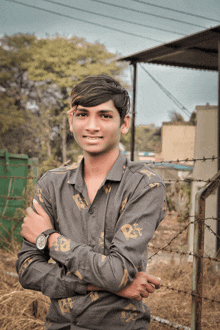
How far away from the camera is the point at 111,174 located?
5.20ft

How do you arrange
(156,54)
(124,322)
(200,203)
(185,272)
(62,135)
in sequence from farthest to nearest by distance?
(62,135) → (156,54) → (185,272) → (200,203) → (124,322)

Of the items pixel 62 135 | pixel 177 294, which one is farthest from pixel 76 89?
pixel 62 135

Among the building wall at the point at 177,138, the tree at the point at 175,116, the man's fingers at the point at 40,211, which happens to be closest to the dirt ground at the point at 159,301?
the man's fingers at the point at 40,211

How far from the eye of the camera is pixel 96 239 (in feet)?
4.97

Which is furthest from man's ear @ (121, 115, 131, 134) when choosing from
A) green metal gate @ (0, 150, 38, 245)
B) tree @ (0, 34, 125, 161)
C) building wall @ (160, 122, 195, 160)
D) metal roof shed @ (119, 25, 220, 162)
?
tree @ (0, 34, 125, 161)

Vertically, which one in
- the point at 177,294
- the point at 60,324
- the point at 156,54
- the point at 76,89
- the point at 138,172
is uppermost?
the point at 156,54

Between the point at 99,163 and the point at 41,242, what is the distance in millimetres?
448

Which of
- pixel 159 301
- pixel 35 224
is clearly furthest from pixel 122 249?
pixel 159 301

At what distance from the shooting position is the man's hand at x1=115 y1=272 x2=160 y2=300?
1.42 m

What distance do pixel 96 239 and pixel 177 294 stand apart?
114 inches

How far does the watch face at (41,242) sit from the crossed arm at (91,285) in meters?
0.02

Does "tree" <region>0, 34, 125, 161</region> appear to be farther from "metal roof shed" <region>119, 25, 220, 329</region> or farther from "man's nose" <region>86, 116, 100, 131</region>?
"man's nose" <region>86, 116, 100, 131</region>

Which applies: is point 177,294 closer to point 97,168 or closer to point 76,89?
point 97,168

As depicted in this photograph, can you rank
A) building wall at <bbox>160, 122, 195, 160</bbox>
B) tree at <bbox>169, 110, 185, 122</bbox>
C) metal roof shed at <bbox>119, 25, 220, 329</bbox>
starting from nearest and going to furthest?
metal roof shed at <bbox>119, 25, 220, 329</bbox> < building wall at <bbox>160, 122, 195, 160</bbox> < tree at <bbox>169, 110, 185, 122</bbox>
